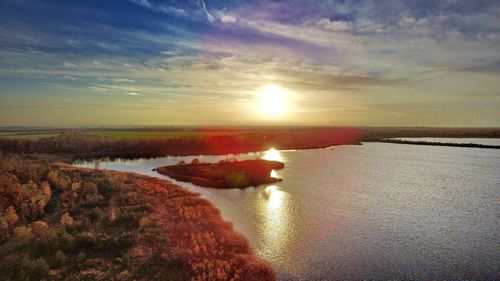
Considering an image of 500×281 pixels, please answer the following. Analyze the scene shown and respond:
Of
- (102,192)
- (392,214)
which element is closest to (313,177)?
(392,214)

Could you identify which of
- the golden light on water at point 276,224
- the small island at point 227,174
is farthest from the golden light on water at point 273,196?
the small island at point 227,174

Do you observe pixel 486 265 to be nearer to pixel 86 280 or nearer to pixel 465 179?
pixel 86 280

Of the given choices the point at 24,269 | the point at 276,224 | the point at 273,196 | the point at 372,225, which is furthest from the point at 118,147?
the point at 372,225

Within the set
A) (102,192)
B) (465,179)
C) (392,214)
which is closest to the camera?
(392,214)

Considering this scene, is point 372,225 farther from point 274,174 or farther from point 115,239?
point 274,174

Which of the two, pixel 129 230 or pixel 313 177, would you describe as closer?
pixel 129 230

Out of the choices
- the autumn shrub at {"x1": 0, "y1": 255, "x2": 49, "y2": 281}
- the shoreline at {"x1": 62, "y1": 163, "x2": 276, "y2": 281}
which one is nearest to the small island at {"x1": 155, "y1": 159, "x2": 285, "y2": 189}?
the shoreline at {"x1": 62, "y1": 163, "x2": 276, "y2": 281}

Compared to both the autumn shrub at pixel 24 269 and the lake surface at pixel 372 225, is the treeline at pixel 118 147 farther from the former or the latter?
the autumn shrub at pixel 24 269
